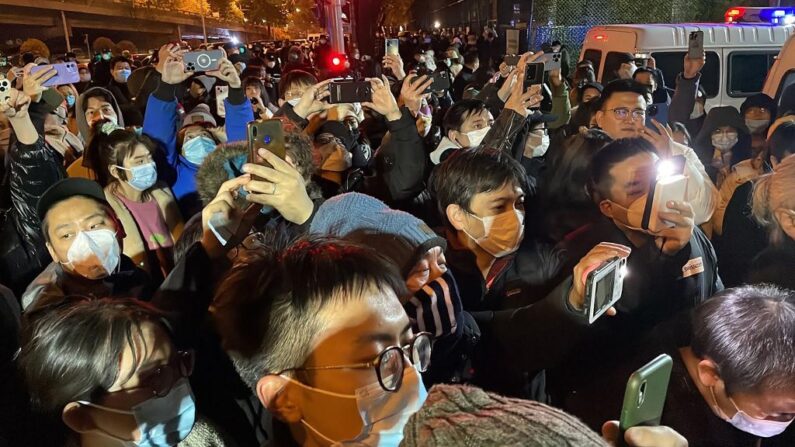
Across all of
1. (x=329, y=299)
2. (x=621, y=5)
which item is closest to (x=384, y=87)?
(x=329, y=299)

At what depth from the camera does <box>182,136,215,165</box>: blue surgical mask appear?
364 centimetres

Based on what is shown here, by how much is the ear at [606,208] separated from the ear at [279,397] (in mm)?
1739

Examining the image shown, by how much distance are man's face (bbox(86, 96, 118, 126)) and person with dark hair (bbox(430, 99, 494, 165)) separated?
262 centimetres

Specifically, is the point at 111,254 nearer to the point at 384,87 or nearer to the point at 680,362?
the point at 384,87

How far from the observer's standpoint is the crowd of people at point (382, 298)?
4.22 feet

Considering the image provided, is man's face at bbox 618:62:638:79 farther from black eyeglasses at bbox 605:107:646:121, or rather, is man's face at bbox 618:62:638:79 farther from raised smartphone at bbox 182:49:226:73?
raised smartphone at bbox 182:49:226:73

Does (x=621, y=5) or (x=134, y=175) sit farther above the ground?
(x=621, y=5)

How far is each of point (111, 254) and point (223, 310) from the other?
A: 1001 millimetres

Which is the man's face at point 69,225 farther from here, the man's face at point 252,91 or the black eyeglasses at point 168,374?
the man's face at point 252,91

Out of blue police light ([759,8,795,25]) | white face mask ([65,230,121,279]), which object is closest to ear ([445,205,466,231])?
white face mask ([65,230,121,279])

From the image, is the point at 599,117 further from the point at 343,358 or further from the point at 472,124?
the point at 343,358

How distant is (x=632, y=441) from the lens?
873 millimetres

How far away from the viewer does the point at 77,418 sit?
141 cm

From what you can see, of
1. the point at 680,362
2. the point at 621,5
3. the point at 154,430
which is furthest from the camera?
the point at 621,5
